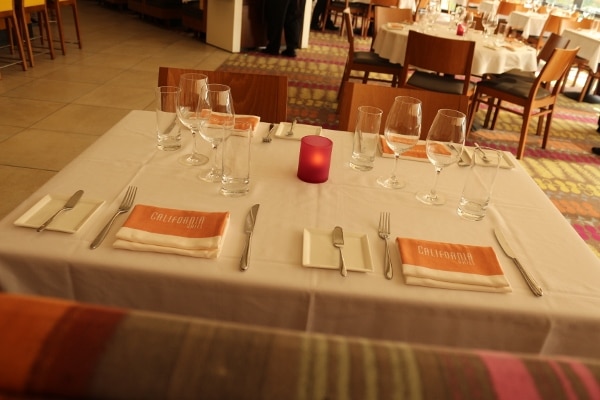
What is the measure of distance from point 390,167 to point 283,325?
0.66m

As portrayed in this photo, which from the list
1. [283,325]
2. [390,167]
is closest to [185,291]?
[283,325]

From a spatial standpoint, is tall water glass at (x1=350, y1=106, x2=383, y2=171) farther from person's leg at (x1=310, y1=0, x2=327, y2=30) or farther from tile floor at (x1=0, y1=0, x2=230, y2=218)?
person's leg at (x1=310, y1=0, x2=327, y2=30)

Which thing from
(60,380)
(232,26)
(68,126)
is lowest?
(68,126)

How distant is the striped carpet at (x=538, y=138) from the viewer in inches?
124

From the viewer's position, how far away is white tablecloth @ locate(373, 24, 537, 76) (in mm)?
3480

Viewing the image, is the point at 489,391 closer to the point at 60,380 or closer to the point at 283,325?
the point at 60,380

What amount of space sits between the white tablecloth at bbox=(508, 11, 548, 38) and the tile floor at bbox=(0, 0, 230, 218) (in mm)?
4197

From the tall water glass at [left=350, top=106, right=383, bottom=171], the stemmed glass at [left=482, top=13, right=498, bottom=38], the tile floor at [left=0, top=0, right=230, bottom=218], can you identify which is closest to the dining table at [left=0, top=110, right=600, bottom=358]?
the tall water glass at [left=350, top=106, right=383, bottom=171]

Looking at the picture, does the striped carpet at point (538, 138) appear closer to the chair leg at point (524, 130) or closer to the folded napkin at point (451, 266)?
the chair leg at point (524, 130)

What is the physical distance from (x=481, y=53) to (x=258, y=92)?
219 cm

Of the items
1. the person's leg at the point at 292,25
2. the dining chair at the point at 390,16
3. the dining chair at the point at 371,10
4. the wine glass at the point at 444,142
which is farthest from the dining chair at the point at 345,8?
the wine glass at the point at 444,142

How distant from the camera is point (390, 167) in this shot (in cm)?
137

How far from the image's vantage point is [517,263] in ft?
3.13

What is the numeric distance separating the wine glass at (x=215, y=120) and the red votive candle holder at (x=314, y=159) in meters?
0.20
